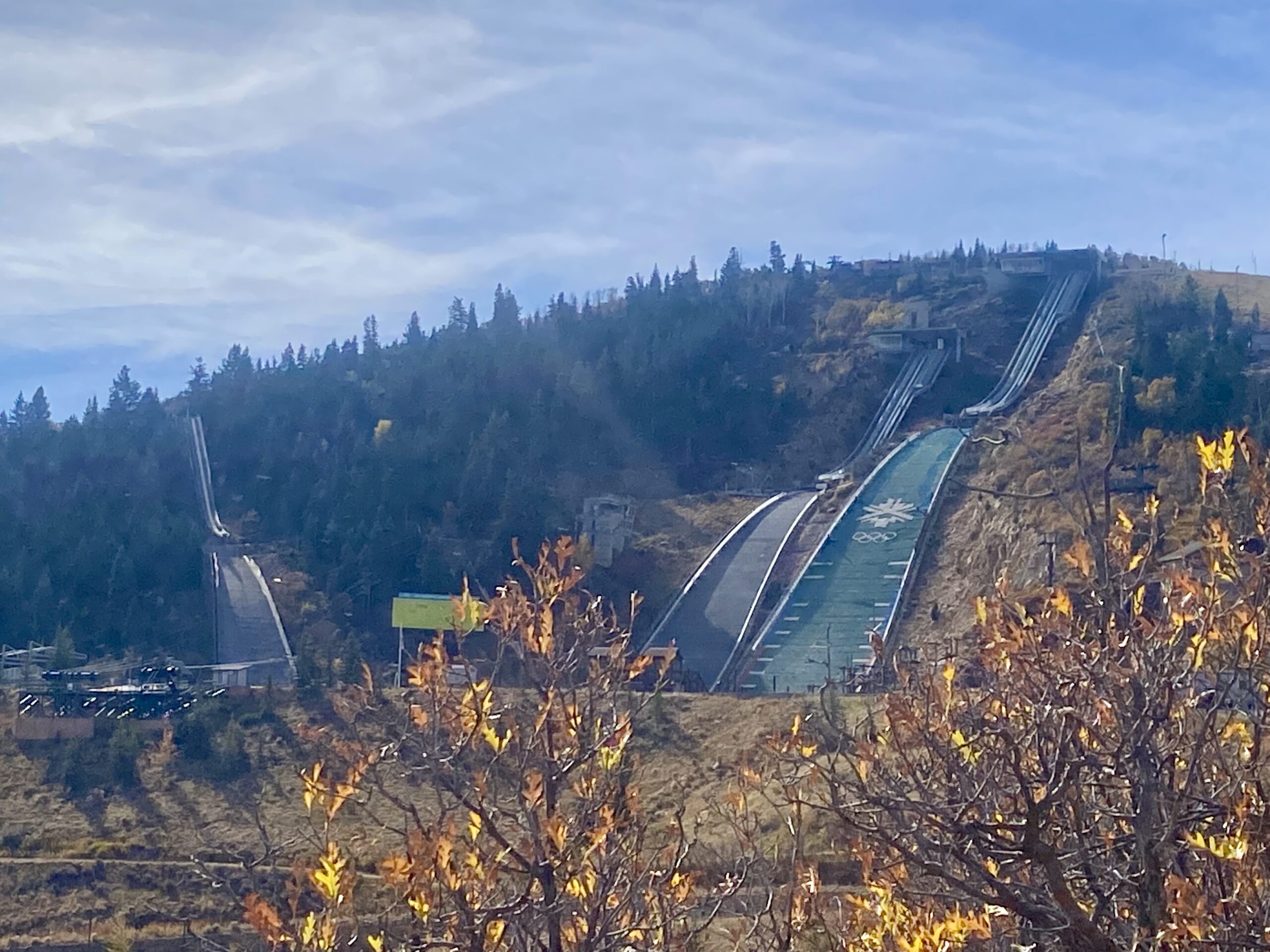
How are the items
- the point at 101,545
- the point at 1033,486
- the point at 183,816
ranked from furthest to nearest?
the point at 101,545
the point at 1033,486
the point at 183,816

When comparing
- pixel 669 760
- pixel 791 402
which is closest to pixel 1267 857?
pixel 669 760

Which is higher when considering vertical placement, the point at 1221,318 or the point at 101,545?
the point at 1221,318

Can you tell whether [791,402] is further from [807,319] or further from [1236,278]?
[1236,278]

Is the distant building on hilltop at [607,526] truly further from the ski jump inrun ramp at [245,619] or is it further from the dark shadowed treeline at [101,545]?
the dark shadowed treeline at [101,545]

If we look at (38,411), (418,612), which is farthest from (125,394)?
(418,612)

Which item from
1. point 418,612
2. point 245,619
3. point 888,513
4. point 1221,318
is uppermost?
point 1221,318

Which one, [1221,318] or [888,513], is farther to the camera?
[1221,318]

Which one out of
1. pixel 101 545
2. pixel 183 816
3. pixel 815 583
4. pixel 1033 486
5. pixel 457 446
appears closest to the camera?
pixel 183 816

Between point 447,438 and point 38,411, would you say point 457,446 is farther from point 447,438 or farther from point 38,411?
point 38,411
